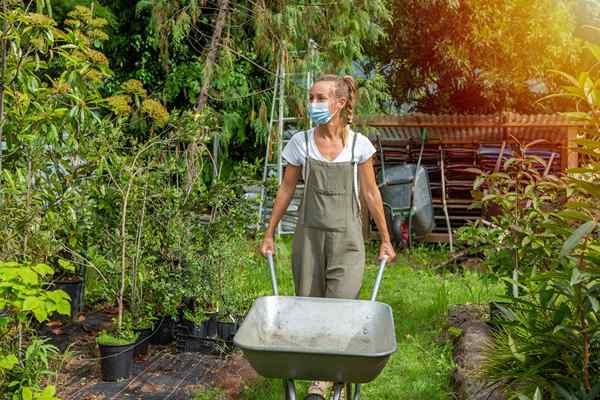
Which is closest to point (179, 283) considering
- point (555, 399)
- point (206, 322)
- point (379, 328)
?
point (206, 322)

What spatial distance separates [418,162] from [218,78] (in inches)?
128

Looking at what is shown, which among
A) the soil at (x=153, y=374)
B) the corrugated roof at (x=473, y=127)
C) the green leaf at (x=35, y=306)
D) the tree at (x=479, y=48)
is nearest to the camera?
the green leaf at (x=35, y=306)

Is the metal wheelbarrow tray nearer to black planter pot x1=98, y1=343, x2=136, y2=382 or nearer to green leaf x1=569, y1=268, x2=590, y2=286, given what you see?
green leaf x1=569, y1=268, x2=590, y2=286

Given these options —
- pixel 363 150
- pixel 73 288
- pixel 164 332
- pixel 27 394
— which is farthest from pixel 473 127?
pixel 27 394

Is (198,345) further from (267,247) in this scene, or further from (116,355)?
(267,247)

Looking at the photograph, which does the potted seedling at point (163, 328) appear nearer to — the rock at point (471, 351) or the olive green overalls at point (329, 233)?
the olive green overalls at point (329, 233)

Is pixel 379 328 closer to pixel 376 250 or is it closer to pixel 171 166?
pixel 171 166

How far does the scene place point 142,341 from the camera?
4691mm

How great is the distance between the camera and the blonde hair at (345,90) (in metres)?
3.63

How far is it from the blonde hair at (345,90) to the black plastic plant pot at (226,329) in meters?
1.89

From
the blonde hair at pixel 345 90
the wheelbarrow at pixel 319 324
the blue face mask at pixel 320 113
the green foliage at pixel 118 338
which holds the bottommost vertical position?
the green foliage at pixel 118 338

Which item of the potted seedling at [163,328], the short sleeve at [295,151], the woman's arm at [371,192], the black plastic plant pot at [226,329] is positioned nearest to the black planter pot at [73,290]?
the potted seedling at [163,328]

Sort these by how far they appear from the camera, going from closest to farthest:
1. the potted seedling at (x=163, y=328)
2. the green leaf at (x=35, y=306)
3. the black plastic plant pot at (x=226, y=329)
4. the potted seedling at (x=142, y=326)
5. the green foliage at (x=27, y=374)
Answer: the green leaf at (x=35, y=306)
the green foliage at (x=27, y=374)
the potted seedling at (x=142, y=326)
the black plastic plant pot at (x=226, y=329)
the potted seedling at (x=163, y=328)

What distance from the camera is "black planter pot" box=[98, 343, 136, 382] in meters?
4.27
